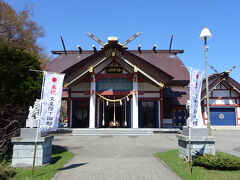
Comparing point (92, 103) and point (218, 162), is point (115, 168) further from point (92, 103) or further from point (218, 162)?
point (92, 103)

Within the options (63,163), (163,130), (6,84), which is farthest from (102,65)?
(63,163)

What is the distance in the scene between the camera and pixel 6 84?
7.69 m

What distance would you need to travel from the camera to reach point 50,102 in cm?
621

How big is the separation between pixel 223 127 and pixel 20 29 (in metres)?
27.8

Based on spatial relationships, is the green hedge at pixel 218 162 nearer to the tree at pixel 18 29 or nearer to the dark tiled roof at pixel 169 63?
the dark tiled roof at pixel 169 63

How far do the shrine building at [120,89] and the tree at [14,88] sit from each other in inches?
351

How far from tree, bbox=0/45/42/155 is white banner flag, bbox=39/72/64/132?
216 centimetres

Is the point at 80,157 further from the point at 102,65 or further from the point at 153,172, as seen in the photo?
the point at 102,65

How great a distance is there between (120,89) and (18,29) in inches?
609

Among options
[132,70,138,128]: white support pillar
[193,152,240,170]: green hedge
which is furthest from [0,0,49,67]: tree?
[193,152,240,170]: green hedge

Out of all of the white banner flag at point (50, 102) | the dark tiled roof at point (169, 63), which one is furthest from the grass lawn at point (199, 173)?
the dark tiled roof at point (169, 63)

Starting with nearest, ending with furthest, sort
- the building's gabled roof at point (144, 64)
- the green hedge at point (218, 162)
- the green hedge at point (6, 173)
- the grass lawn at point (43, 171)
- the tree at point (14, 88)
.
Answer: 1. the green hedge at point (6, 173)
2. the grass lawn at point (43, 171)
3. the green hedge at point (218, 162)
4. the tree at point (14, 88)
5. the building's gabled roof at point (144, 64)

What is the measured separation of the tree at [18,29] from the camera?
21984 mm

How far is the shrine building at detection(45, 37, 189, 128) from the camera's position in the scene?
1761 centimetres
